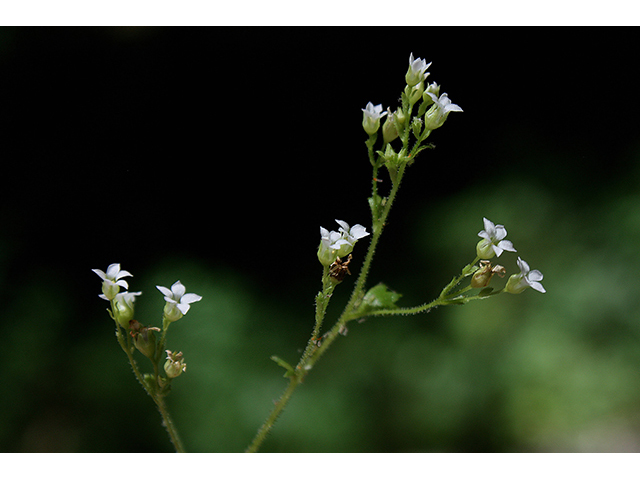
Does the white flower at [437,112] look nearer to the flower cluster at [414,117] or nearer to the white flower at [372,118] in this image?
the flower cluster at [414,117]

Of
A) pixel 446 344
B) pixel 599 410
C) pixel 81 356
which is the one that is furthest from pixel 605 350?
pixel 81 356

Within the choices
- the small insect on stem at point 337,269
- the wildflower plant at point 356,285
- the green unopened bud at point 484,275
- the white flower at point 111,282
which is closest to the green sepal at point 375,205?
the wildflower plant at point 356,285

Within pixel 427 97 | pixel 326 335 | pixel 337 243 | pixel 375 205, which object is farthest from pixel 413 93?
pixel 326 335

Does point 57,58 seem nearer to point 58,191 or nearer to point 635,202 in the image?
point 58,191

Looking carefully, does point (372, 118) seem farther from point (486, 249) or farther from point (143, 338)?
point (143, 338)

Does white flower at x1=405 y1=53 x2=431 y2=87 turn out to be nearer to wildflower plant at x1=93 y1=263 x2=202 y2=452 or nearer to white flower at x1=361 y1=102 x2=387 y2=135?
white flower at x1=361 y1=102 x2=387 y2=135

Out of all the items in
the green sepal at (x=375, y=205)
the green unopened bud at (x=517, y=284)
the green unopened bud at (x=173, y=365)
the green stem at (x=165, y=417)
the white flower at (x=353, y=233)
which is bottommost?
the green stem at (x=165, y=417)
